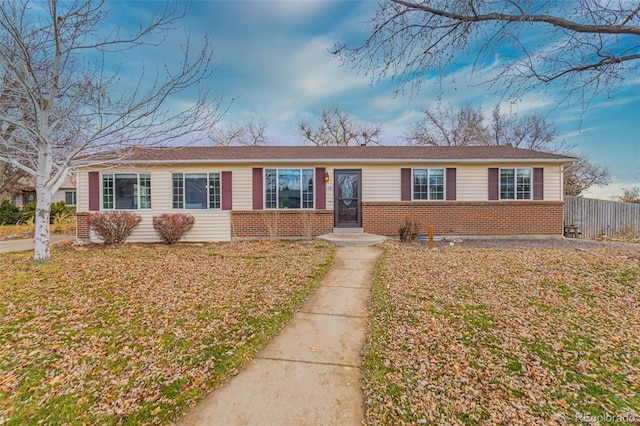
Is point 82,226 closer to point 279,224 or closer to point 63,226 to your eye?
point 63,226

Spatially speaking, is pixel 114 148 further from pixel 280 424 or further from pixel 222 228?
pixel 280 424

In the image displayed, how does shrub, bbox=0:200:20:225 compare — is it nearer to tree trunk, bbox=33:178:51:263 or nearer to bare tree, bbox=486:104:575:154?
tree trunk, bbox=33:178:51:263

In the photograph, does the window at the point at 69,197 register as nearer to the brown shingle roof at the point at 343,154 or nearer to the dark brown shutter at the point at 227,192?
the brown shingle roof at the point at 343,154

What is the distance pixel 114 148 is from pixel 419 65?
6514 millimetres

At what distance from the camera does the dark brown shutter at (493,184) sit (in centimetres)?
1003

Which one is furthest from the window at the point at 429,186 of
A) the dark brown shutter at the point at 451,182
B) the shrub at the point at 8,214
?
the shrub at the point at 8,214

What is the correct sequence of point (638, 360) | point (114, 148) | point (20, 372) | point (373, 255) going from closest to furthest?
point (20, 372), point (638, 360), point (114, 148), point (373, 255)

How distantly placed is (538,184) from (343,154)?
6927 mm

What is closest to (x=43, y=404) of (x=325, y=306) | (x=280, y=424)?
(x=280, y=424)

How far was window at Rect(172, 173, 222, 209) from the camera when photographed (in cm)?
981

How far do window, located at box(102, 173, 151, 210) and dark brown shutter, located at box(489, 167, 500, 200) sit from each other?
38.9ft

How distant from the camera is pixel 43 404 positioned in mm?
1984

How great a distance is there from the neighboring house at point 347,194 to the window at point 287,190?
0.11ft

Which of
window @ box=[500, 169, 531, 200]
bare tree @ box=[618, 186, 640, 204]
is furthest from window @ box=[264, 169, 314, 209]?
bare tree @ box=[618, 186, 640, 204]
